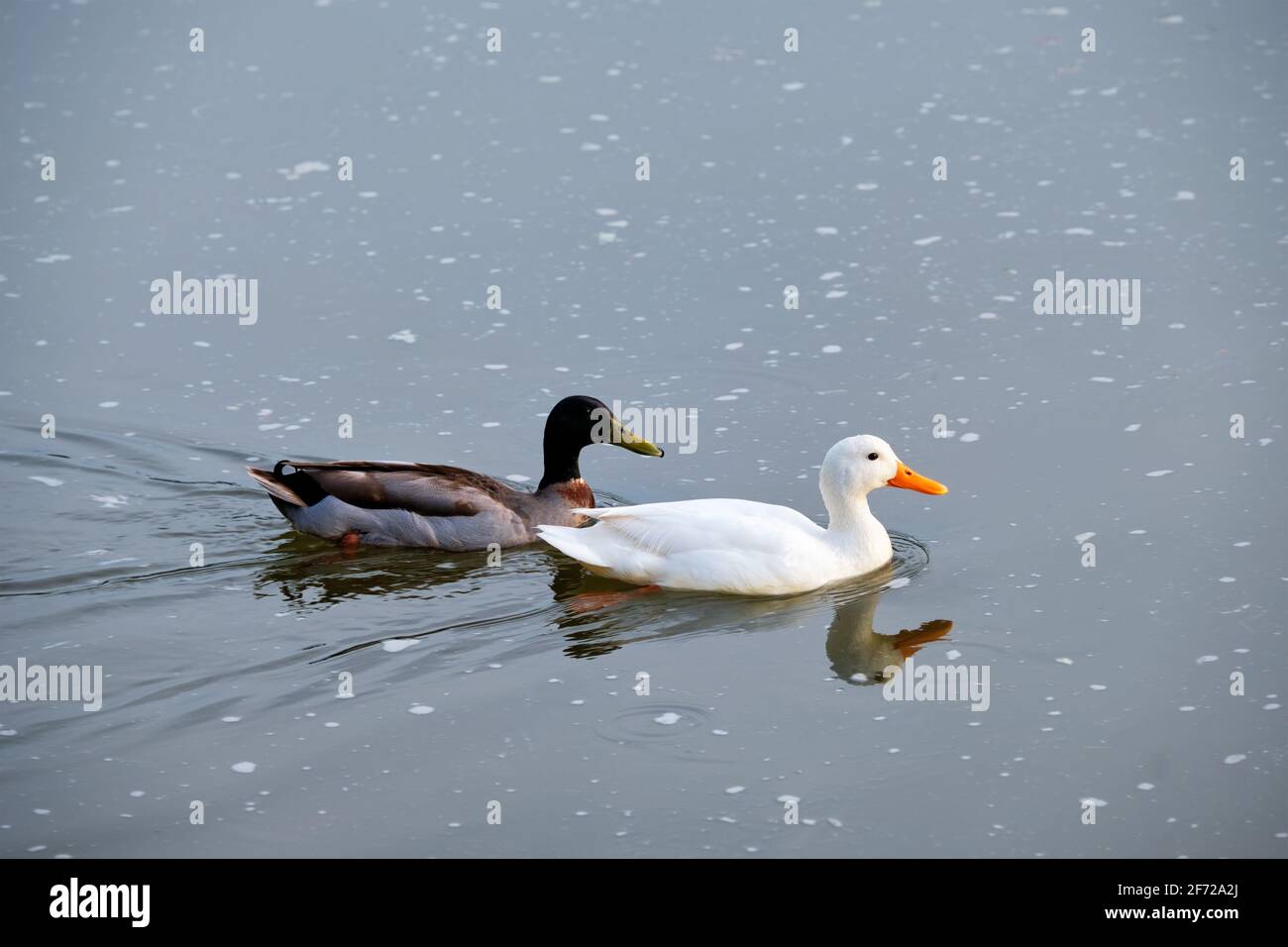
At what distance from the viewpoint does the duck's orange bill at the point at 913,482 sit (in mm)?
8828

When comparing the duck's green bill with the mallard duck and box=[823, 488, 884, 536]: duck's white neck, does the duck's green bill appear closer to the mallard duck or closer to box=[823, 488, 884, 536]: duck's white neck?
the mallard duck

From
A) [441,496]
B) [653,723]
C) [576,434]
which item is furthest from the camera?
[576,434]

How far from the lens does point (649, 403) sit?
1035 cm

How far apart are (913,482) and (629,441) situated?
5.47 ft

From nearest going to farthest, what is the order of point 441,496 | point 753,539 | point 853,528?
point 753,539, point 853,528, point 441,496

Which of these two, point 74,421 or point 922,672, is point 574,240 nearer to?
point 74,421

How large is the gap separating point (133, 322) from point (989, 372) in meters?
Answer: 5.74

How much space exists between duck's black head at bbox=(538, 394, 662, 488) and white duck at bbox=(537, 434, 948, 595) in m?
0.72

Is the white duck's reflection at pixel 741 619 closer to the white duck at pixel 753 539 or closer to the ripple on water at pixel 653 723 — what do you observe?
the white duck at pixel 753 539

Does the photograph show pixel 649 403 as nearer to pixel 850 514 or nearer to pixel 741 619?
pixel 850 514

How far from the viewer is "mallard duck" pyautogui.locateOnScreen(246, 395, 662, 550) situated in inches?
365

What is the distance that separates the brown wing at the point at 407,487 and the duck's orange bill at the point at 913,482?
7.05 ft

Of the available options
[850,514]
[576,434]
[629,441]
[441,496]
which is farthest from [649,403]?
[850,514]

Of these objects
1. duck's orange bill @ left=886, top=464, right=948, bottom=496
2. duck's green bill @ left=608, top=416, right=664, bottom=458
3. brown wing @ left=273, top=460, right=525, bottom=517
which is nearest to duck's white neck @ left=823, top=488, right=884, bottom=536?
duck's orange bill @ left=886, top=464, right=948, bottom=496
